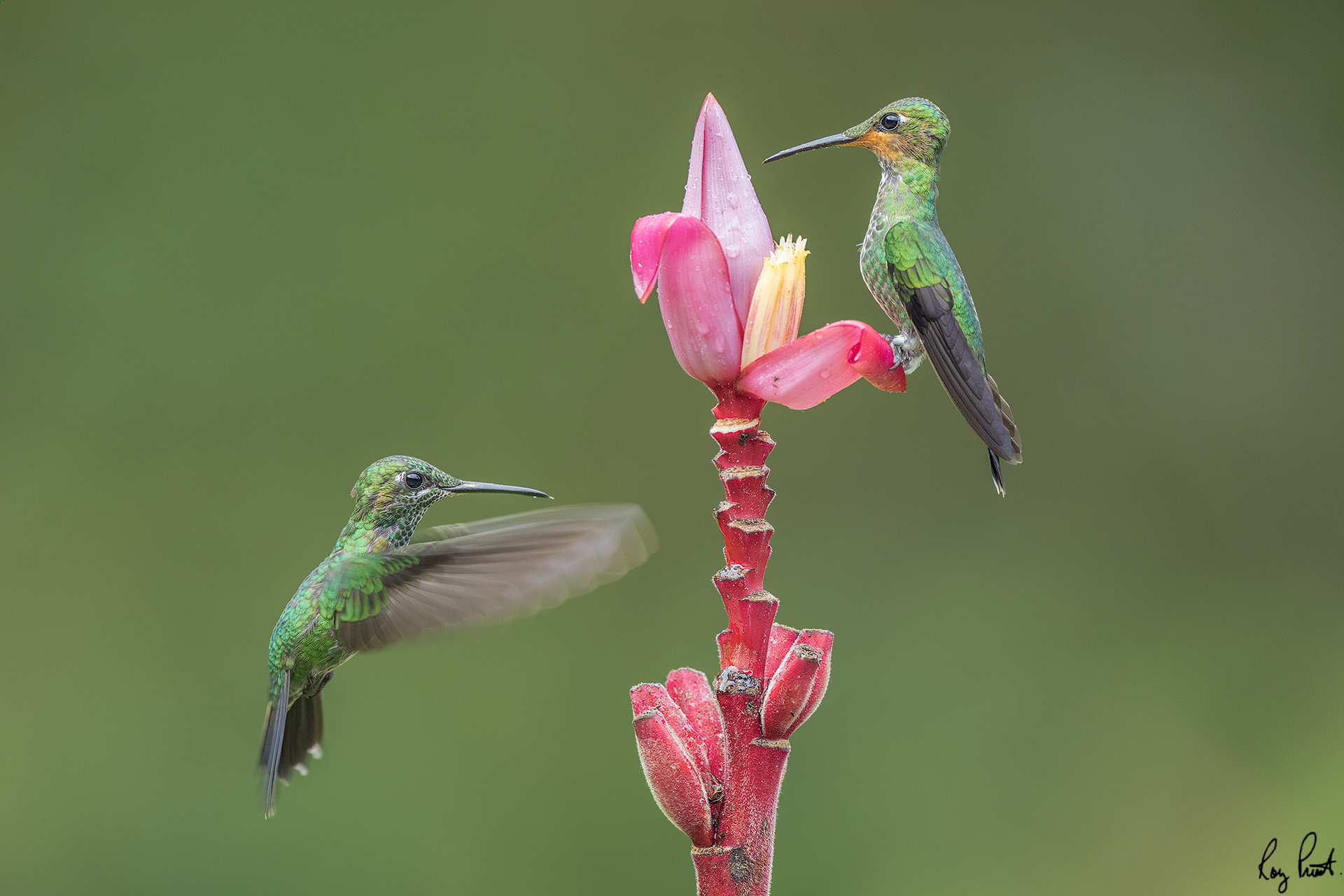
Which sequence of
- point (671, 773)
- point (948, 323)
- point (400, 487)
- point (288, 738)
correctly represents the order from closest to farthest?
point (671, 773), point (948, 323), point (400, 487), point (288, 738)

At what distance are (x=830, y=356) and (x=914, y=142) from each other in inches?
11.5

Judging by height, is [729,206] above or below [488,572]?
above

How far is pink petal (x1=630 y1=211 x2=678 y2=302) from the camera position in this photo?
2.52 feet

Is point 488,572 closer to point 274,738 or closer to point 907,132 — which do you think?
point 274,738

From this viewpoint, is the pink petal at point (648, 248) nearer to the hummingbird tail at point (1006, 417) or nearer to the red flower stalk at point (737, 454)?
the red flower stalk at point (737, 454)

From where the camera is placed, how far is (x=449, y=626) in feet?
3.36

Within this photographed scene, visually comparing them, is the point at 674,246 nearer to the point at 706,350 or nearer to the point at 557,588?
the point at 706,350

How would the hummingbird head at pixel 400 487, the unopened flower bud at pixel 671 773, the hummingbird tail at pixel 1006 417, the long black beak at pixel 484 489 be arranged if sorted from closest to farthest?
the unopened flower bud at pixel 671 773, the hummingbird tail at pixel 1006 417, the long black beak at pixel 484 489, the hummingbird head at pixel 400 487

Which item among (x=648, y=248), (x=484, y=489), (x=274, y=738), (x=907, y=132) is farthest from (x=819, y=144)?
(x=274, y=738)

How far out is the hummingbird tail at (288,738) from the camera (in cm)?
117

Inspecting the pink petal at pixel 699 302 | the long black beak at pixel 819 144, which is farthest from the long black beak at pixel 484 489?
the long black beak at pixel 819 144

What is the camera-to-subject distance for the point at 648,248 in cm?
77

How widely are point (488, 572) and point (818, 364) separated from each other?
0.41 metres

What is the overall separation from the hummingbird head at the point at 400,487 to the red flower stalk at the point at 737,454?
41 cm
